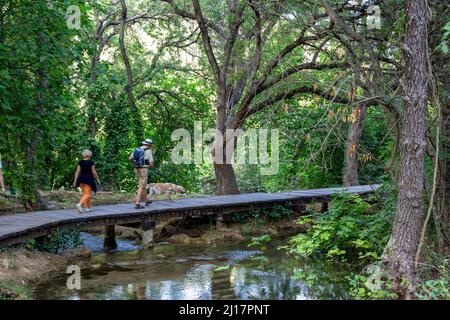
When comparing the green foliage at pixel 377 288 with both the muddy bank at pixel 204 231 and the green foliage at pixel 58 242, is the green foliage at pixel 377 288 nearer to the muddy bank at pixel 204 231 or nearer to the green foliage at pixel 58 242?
the green foliage at pixel 58 242

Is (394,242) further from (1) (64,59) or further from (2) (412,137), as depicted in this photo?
(1) (64,59)

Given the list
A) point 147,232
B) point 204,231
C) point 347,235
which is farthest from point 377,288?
point 204,231

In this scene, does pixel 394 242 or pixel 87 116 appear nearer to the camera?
pixel 394 242

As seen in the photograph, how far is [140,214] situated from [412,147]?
26.8ft

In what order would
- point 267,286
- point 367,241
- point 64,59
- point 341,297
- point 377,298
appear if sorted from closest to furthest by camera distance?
1. point 377,298
2. point 341,297
3. point 267,286
4. point 367,241
5. point 64,59

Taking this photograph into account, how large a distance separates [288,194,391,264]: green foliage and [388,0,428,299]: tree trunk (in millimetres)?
2754

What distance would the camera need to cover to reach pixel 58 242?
12547 mm

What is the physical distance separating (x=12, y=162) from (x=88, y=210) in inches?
83.8

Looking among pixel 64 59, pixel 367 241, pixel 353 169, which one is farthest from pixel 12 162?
pixel 353 169

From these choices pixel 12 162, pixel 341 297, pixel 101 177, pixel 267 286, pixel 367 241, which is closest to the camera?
pixel 341 297

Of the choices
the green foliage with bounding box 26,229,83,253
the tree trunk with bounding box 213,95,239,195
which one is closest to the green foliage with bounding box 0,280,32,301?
the green foliage with bounding box 26,229,83,253

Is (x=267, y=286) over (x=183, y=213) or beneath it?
beneath

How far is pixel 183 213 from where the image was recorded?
15.4 m

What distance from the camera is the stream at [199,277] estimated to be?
388 inches
